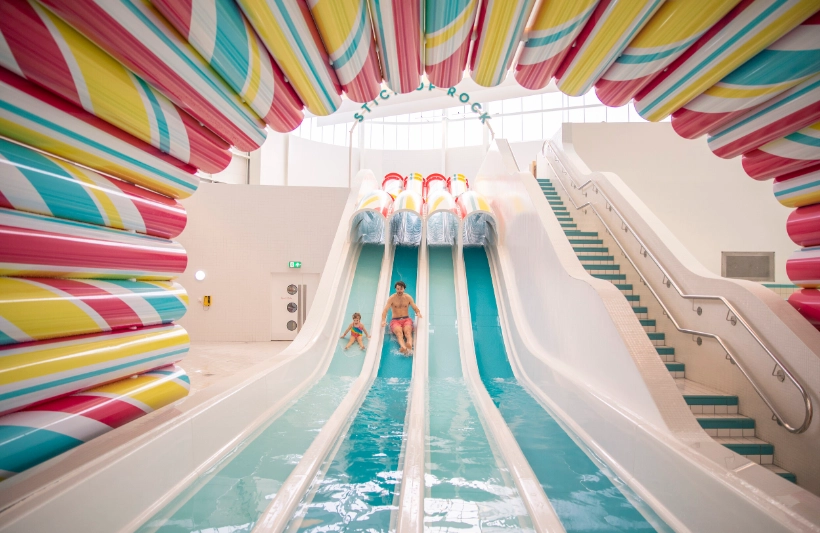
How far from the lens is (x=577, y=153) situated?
29.2 ft

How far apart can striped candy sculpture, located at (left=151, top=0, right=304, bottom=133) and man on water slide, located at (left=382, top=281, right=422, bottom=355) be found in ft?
11.8

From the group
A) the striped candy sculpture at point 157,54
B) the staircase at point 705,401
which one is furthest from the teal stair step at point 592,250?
the striped candy sculpture at point 157,54

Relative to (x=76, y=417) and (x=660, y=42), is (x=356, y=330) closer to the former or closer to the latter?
(x=76, y=417)

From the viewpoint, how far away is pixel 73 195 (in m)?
1.95

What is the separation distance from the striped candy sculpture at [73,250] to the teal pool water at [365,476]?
1.59 metres

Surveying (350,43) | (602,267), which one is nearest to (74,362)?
(350,43)

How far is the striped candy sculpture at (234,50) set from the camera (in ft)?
6.60

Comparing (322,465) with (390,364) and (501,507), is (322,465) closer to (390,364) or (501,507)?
(501,507)

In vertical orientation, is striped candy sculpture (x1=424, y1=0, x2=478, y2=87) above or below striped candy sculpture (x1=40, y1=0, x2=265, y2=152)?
above

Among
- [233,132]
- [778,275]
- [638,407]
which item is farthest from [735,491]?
[778,275]

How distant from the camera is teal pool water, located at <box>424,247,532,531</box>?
2.42m

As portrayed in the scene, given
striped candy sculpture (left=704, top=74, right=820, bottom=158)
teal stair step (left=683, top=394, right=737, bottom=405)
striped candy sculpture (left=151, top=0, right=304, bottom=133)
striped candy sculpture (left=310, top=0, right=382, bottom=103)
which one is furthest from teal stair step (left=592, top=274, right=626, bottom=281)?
striped candy sculpture (left=151, top=0, right=304, bottom=133)

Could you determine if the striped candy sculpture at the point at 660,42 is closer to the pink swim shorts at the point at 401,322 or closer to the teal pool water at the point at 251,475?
the teal pool water at the point at 251,475

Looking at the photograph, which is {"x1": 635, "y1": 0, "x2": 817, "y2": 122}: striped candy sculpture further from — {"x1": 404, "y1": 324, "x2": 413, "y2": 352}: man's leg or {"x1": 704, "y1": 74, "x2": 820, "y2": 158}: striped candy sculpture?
{"x1": 404, "y1": 324, "x2": 413, "y2": 352}: man's leg
